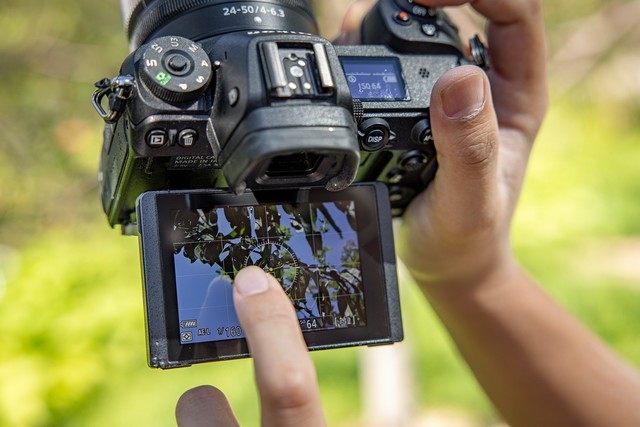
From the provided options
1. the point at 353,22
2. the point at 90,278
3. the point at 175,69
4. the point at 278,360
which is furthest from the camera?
the point at 90,278

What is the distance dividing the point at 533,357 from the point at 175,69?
841mm

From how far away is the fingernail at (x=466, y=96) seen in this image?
109 cm

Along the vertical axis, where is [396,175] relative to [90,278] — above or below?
below

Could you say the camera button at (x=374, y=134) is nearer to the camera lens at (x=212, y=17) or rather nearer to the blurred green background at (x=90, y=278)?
the camera lens at (x=212, y=17)

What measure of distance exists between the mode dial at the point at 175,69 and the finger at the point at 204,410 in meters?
0.40

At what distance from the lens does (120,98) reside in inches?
40.1

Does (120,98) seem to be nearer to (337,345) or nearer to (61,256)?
(337,345)

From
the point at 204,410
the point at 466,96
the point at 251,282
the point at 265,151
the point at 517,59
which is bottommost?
the point at 204,410

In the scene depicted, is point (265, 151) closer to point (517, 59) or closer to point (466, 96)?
point (466, 96)

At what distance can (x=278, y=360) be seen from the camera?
873 millimetres

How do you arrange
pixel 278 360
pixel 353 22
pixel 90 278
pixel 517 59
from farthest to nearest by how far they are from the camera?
pixel 90 278
pixel 353 22
pixel 517 59
pixel 278 360

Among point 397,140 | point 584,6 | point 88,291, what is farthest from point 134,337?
point 584,6

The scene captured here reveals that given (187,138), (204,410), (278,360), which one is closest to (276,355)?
(278,360)

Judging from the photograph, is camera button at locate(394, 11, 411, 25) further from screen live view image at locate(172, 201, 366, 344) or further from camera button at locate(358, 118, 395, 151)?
screen live view image at locate(172, 201, 366, 344)
